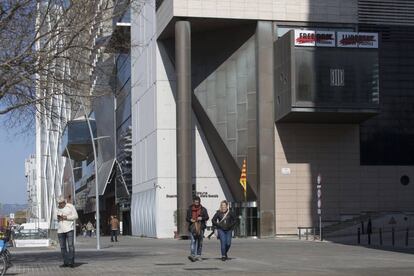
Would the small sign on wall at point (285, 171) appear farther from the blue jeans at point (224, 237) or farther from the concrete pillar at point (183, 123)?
the blue jeans at point (224, 237)

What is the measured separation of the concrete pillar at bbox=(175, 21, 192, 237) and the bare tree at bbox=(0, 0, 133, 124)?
28418 mm

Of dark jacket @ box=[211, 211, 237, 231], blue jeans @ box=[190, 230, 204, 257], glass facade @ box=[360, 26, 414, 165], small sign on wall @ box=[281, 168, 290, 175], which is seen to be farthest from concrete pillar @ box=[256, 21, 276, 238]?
dark jacket @ box=[211, 211, 237, 231]

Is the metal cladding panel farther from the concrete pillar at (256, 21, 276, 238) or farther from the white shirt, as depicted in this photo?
the white shirt

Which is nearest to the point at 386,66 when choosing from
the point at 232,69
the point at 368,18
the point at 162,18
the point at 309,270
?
the point at 368,18

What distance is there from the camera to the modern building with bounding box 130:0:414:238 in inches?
1801

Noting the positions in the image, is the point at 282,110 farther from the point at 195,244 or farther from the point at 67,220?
the point at 67,220

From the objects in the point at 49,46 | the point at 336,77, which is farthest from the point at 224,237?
the point at 336,77

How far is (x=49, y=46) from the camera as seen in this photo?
18.4 metres

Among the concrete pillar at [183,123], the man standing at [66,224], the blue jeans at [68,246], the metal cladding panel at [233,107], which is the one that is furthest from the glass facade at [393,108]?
the man standing at [66,224]

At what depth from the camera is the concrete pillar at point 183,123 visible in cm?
4744

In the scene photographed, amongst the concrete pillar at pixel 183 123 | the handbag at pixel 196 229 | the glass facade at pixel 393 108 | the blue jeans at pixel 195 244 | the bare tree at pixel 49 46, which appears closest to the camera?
the bare tree at pixel 49 46

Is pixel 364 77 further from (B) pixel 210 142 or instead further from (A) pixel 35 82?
(A) pixel 35 82

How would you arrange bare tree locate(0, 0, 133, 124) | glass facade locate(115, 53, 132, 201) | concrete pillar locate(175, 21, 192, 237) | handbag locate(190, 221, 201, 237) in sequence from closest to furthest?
bare tree locate(0, 0, 133, 124)
handbag locate(190, 221, 201, 237)
concrete pillar locate(175, 21, 192, 237)
glass facade locate(115, 53, 132, 201)

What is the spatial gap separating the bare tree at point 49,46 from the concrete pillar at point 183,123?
28.4 m
